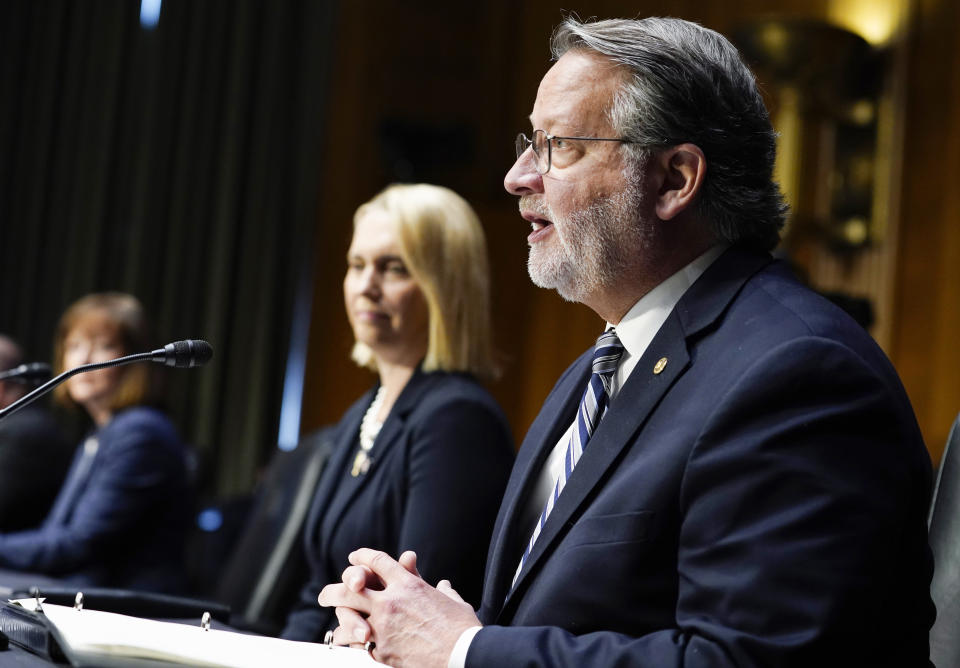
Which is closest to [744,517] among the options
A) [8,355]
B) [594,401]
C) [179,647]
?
[594,401]

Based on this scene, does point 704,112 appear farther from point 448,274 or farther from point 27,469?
point 27,469

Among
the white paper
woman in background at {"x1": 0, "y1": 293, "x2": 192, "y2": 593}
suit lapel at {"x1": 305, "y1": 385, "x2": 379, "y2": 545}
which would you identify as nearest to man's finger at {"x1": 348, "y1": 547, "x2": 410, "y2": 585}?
the white paper

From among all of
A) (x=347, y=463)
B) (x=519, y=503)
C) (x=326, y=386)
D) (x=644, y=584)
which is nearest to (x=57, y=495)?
(x=347, y=463)

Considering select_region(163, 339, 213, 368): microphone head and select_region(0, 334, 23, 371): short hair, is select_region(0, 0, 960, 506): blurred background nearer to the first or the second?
select_region(0, 334, 23, 371): short hair

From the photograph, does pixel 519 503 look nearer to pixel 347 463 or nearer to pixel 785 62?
pixel 347 463

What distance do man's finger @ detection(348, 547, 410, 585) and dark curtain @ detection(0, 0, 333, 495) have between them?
487 centimetres

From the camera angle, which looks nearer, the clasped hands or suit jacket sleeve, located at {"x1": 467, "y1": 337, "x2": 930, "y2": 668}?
suit jacket sleeve, located at {"x1": 467, "y1": 337, "x2": 930, "y2": 668}

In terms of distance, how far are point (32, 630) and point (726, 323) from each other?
94 centimetres

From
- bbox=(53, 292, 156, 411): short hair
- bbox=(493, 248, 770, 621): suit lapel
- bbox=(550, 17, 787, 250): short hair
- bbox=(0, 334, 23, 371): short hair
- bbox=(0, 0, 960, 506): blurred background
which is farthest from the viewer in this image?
bbox=(0, 0, 960, 506): blurred background

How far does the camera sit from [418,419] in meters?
2.54

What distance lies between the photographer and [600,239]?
168 centimetres

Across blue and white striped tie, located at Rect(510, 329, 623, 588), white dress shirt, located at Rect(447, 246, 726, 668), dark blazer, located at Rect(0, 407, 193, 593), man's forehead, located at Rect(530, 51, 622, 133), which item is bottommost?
dark blazer, located at Rect(0, 407, 193, 593)

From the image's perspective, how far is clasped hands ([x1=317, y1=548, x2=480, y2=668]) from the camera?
141cm

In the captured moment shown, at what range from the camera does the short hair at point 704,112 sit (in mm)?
1642
